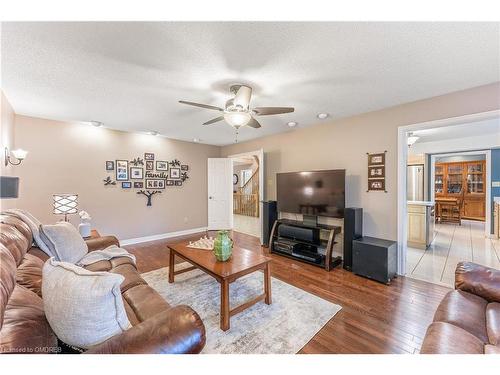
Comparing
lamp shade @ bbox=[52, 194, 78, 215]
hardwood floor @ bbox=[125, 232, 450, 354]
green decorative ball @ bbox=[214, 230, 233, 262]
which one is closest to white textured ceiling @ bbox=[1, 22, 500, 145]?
lamp shade @ bbox=[52, 194, 78, 215]

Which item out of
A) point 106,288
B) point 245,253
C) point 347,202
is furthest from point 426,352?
point 347,202

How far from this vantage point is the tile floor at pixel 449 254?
2.96 metres

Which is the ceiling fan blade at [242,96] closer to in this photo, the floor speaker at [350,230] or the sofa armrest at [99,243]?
the floor speaker at [350,230]

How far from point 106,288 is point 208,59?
185cm

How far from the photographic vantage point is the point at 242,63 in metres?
1.95

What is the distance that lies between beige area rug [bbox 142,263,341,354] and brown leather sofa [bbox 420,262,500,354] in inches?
36.4

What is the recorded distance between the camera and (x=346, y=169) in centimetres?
356

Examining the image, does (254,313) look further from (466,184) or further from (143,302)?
(466,184)

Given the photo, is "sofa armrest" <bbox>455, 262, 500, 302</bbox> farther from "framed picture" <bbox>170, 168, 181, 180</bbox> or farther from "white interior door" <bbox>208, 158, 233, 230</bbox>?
"framed picture" <bbox>170, 168, 181, 180</bbox>

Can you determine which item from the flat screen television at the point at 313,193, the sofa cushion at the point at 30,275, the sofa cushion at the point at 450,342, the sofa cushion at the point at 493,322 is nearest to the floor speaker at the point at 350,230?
the flat screen television at the point at 313,193

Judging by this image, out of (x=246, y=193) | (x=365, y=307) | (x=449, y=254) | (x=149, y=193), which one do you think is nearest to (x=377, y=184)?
(x=365, y=307)

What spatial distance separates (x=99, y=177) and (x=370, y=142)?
4.88 meters

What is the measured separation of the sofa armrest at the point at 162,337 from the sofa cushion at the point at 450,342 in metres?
1.10
